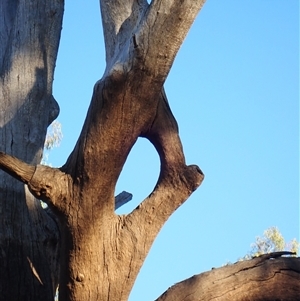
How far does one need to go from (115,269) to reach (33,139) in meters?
1.07

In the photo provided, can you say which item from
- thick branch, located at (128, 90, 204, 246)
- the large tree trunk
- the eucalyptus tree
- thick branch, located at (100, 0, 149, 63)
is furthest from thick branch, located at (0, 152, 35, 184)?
the large tree trunk

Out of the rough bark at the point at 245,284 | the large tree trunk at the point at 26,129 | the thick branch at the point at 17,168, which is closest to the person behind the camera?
the thick branch at the point at 17,168

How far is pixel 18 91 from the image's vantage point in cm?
368

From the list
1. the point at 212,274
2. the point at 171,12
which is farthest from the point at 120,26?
the point at 212,274

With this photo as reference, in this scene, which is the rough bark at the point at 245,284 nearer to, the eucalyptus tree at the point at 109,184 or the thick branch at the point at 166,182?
the eucalyptus tree at the point at 109,184

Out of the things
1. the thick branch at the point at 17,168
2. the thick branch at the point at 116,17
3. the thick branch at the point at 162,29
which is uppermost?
the thick branch at the point at 116,17

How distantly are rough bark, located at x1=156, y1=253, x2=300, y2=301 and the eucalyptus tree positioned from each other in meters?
0.02

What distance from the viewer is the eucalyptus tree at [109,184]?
267cm

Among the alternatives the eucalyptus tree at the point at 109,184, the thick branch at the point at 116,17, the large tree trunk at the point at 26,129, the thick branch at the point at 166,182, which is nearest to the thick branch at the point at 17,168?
the eucalyptus tree at the point at 109,184

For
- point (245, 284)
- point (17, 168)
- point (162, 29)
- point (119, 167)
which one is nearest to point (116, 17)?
point (162, 29)

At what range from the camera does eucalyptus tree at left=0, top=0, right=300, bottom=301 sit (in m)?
2.67

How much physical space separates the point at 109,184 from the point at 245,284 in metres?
0.77

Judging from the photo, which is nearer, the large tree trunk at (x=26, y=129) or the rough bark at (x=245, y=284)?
the rough bark at (x=245, y=284)

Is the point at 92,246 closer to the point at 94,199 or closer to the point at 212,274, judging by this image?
the point at 94,199
